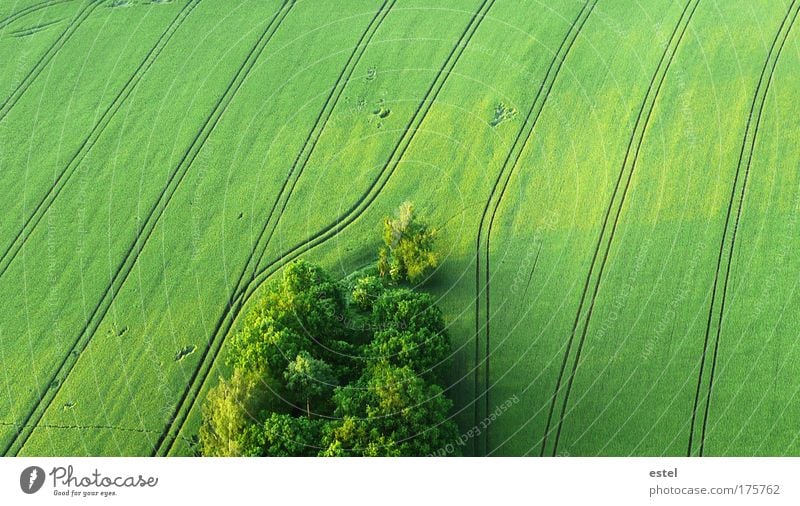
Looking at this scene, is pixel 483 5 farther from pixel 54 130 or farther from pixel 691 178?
pixel 54 130

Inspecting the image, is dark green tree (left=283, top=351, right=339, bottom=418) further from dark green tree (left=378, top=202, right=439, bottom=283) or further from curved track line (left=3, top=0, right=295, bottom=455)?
curved track line (left=3, top=0, right=295, bottom=455)

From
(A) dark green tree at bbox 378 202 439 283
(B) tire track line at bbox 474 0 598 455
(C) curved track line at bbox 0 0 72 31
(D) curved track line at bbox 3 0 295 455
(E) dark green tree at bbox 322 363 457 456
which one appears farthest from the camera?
(C) curved track line at bbox 0 0 72 31

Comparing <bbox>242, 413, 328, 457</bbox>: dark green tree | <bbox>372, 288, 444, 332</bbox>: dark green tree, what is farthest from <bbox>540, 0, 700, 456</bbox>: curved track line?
<bbox>242, 413, 328, 457</bbox>: dark green tree

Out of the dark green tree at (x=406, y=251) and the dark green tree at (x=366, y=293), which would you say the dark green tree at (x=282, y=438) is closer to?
the dark green tree at (x=366, y=293)

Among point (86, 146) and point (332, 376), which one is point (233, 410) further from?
point (86, 146)

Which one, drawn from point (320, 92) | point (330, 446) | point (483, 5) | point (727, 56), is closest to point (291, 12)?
point (320, 92)
